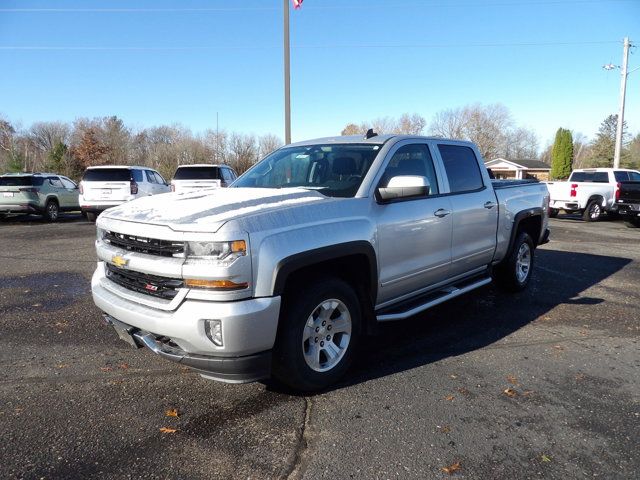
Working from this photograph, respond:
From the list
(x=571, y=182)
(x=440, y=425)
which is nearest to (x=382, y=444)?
(x=440, y=425)

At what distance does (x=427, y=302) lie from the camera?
440 centimetres

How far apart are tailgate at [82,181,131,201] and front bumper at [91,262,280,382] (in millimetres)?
12225

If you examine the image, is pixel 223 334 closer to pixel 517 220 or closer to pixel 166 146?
pixel 517 220

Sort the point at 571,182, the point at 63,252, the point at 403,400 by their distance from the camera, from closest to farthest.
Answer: the point at 403,400, the point at 63,252, the point at 571,182

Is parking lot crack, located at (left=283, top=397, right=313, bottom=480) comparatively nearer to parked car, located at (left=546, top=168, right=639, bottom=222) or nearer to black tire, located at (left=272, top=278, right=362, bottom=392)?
black tire, located at (left=272, top=278, right=362, bottom=392)

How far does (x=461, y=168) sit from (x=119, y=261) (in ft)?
12.0

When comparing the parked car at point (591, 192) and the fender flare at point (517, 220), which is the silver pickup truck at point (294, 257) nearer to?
the fender flare at point (517, 220)

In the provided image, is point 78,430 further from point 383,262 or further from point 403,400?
point 383,262

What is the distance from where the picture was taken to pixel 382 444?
9.34 feet

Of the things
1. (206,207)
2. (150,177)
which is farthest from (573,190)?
(206,207)

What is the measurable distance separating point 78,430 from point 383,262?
2466 mm

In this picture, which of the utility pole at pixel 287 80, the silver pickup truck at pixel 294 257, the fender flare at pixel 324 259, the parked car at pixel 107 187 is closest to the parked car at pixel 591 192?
the utility pole at pixel 287 80

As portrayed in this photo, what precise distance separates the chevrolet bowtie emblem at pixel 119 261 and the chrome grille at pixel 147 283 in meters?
0.07

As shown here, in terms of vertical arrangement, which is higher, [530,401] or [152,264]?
[152,264]
